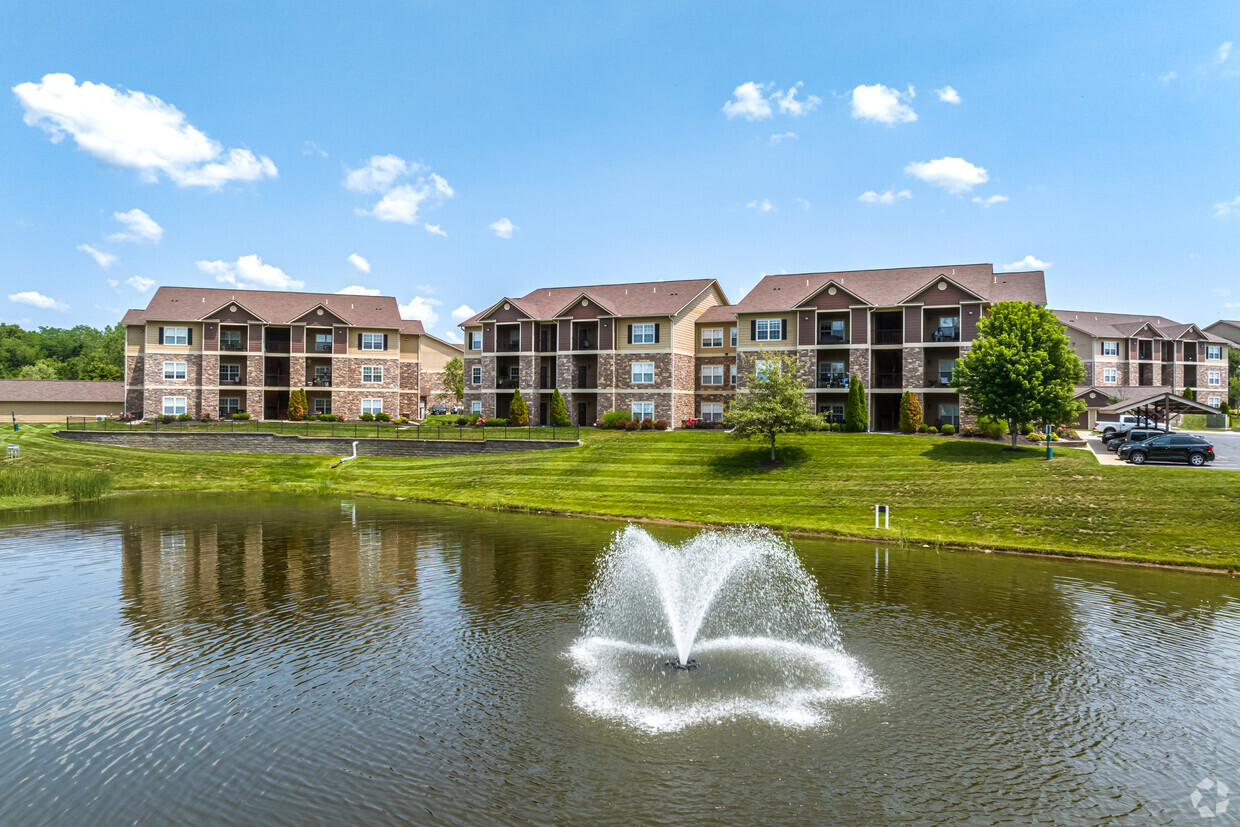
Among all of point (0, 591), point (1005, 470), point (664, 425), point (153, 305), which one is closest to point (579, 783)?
point (0, 591)

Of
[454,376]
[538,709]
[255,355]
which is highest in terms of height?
[255,355]

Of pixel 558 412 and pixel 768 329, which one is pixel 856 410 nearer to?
pixel 768 329

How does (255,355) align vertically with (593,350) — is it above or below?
above

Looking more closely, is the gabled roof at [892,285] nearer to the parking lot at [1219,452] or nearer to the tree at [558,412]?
the parking lot at [1219,452]

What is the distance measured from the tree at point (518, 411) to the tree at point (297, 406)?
73.5ft

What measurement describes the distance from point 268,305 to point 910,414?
6264 centimetres

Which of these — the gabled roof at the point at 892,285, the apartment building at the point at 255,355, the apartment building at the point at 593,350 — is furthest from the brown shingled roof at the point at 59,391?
the gabled roof at the point at 892,285

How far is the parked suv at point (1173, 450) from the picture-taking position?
116ft

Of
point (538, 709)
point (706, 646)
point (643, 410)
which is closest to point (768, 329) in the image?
point (643, 410)

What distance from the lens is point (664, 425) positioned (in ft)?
186

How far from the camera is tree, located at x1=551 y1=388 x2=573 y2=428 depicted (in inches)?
2329

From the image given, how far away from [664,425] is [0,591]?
4218 centimetres

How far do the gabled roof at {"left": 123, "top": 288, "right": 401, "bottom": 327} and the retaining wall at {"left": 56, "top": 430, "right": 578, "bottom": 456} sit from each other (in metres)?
16.0

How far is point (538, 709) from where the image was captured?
13172 mm
